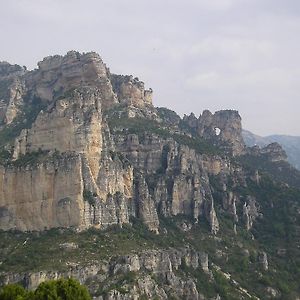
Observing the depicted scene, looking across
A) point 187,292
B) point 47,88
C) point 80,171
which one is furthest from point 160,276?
point 47,88

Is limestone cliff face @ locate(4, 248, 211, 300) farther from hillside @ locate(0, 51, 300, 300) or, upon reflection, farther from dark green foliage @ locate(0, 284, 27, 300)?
dark green foliage @ locate(0, 284, 27, 300)

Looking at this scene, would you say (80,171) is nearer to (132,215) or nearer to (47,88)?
(132,215)

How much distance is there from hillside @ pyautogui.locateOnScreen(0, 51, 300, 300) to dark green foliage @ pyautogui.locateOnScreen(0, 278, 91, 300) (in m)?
24.4

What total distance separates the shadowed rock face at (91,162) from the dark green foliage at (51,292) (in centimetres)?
3786

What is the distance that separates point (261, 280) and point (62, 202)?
37999mm

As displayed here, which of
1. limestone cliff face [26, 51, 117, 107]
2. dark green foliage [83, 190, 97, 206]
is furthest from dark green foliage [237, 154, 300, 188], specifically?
dark green foliage [83, 190, 97, 206]

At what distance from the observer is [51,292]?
56.1 m

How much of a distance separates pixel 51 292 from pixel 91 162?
1827 inches

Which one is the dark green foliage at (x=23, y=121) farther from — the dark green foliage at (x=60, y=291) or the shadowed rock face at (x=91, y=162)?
the dark green foliage at (x=60, y=291)

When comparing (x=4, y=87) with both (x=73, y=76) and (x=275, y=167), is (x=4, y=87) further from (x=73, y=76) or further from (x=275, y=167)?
(x=275, y=167)

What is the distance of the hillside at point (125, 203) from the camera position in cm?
9100

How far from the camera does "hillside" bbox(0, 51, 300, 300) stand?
9100cm

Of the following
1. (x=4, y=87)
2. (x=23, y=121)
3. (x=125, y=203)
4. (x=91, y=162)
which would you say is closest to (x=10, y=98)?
(x=23, y=121)

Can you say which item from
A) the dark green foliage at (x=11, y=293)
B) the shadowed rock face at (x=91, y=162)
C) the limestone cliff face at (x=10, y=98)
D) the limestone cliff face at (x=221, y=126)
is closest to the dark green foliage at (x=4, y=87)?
the limestone cliff face at (x=10, y=98)
